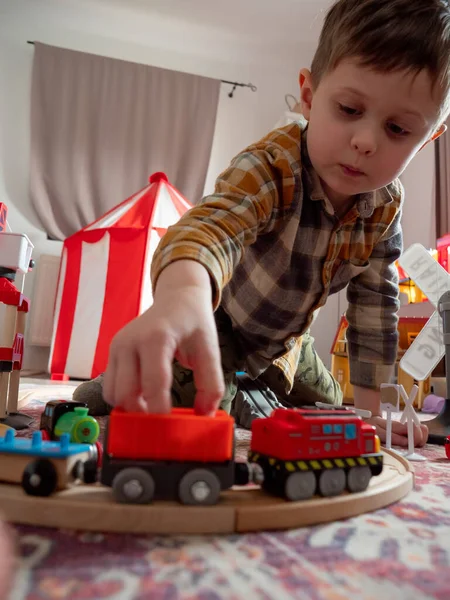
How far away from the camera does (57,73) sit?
2779 millimetres

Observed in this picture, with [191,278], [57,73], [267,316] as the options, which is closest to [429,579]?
[191,278]

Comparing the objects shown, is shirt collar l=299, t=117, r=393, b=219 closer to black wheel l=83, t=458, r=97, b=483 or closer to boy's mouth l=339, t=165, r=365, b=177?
boy's mouth l=339, t=165, r=365, b=177

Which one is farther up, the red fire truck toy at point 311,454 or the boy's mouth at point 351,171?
the boy's mouth at point 351,171

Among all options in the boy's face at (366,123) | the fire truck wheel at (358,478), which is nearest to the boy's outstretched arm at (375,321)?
the boy's face at (366,123)

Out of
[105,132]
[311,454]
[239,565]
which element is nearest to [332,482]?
[311,454]

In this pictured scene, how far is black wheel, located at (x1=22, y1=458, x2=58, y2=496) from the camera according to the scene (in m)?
0.36

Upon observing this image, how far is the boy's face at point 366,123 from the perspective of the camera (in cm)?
57

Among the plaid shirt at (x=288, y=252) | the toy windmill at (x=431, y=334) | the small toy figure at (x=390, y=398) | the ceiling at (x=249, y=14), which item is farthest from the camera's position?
the ceiling at (x=249, y=14)

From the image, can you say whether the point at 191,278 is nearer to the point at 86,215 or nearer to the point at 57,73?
the point at 86,215

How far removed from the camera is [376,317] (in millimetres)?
978

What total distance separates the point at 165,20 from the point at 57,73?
27.9 inches

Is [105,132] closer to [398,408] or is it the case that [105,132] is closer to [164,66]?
[164,66]

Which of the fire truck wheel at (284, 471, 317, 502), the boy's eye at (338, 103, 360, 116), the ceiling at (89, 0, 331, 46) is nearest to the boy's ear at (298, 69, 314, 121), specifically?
the boy's eye at (338, 103, 360, 116)

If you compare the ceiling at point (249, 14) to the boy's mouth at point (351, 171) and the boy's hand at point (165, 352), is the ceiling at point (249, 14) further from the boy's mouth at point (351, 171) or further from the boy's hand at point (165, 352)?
the boy's hand at point (165, 352)
